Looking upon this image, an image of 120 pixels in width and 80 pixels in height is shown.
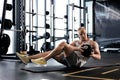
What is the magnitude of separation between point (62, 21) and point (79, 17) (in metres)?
1.14

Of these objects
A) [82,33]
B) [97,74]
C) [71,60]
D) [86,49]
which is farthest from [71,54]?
[97,74]

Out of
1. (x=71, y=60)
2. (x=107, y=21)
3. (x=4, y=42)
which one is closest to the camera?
(x=71, y=60)

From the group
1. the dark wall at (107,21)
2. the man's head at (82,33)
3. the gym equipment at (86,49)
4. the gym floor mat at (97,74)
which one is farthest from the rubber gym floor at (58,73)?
the dark wall at (107,21)

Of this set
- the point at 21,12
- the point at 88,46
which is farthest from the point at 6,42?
the point at 88,46

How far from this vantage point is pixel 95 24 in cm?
1088

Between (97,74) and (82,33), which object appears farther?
(82,33)

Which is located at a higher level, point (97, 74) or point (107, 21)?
point (107, 21)

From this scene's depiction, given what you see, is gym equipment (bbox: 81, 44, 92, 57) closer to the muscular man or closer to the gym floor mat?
the muscular man

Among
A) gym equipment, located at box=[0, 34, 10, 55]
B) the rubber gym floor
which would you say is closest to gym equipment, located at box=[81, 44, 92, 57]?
the rubber gym floor

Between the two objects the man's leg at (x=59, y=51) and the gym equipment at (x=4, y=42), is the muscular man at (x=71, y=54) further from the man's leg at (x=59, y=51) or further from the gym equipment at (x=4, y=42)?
the gym equipment at (x=4, y=42)

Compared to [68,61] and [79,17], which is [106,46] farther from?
[68,61]

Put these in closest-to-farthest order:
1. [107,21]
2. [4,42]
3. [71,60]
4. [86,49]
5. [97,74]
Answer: [97,74] → [86,49] → [71,60] → [4,42] → [107,21]

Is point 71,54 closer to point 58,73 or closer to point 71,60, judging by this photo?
point 71,60

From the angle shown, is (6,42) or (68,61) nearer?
(68,61)
